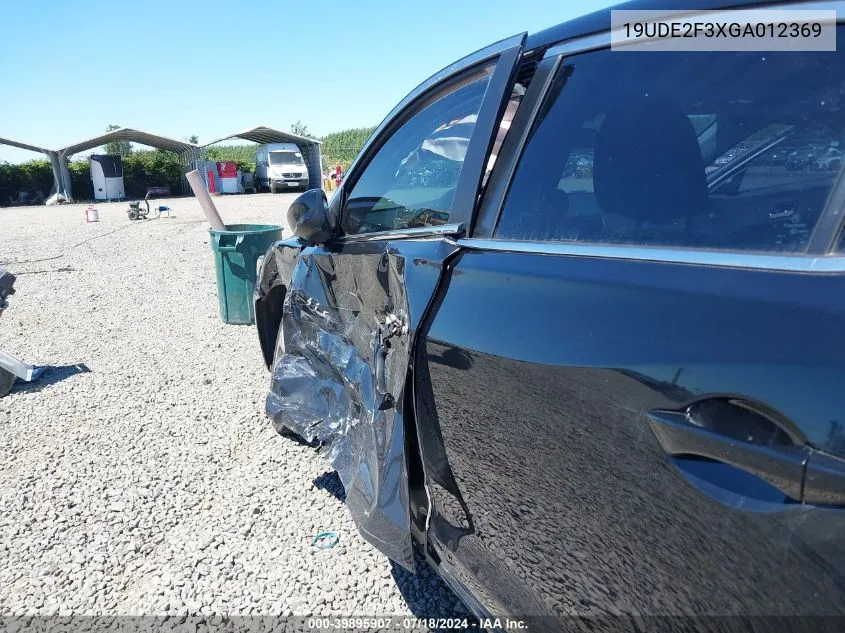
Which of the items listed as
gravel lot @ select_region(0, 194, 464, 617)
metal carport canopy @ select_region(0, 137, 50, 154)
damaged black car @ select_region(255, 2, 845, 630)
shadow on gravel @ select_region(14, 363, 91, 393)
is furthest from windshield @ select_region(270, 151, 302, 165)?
damaged black car @ select_region(255, 2, 845, 630)

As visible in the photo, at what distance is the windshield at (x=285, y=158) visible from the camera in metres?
33.1

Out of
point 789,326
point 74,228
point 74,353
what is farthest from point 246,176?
point 789,326

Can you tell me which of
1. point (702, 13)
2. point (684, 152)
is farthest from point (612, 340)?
point (702, 13)

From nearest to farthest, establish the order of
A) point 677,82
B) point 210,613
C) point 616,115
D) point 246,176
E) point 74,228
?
point 677,82
point 616,115
point 210,613
point 74,228
point 246,176

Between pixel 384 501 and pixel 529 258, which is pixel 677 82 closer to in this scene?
pixel 529 258

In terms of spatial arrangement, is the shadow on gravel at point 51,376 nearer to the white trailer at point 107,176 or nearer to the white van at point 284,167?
the white van at point 284,167

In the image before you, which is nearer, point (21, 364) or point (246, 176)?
point (21, 364)

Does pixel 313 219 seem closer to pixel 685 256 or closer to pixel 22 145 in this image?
pixel 685 256

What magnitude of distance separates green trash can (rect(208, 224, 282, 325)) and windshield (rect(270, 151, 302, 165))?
1121 inches

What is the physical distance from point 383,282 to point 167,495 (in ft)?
6.18

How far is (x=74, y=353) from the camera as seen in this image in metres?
5.43

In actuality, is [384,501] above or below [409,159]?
below

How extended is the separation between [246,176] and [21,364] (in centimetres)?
3344

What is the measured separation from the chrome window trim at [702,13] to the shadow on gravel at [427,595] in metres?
1.77
